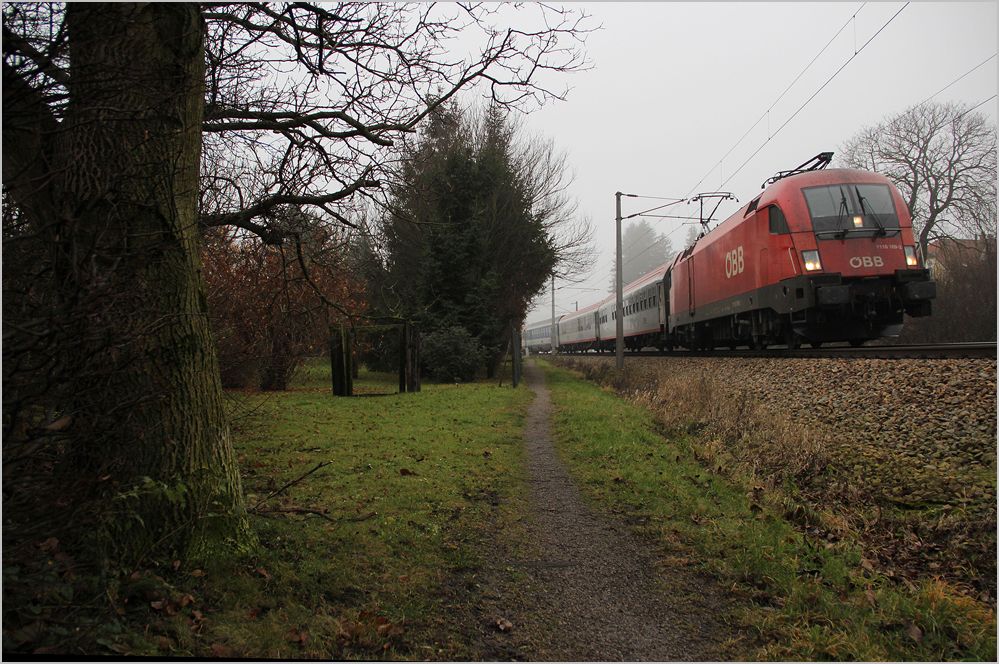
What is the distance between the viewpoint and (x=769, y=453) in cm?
760

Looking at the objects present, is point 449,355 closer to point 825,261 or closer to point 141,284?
point 825,261

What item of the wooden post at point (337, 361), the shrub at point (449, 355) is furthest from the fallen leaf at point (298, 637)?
the shrub at point (449, 355)

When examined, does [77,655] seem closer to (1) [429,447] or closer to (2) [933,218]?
(1) [429,447]

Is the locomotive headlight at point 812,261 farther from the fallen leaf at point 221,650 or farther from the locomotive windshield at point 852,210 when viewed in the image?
the fallen leaf at point 221,650

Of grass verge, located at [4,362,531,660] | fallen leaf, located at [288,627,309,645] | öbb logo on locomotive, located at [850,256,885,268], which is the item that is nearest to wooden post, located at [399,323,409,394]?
grass verge, located at [4,362,531,660]

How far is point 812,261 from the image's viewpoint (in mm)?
11703

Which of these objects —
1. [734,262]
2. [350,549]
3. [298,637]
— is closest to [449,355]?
[734,262]

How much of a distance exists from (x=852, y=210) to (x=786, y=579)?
32.0ft

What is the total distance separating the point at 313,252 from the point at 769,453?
6.13m

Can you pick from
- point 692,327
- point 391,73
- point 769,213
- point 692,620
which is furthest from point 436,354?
point 692,620

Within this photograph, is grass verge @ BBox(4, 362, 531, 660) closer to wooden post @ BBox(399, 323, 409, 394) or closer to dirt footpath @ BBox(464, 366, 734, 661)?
dirt footpath @ BBox(464, 366, 734, 661)

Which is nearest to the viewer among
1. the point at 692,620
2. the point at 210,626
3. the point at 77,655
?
the point at 77,655

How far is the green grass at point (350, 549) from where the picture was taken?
3314 millimetres

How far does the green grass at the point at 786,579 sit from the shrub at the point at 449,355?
14.8 m
